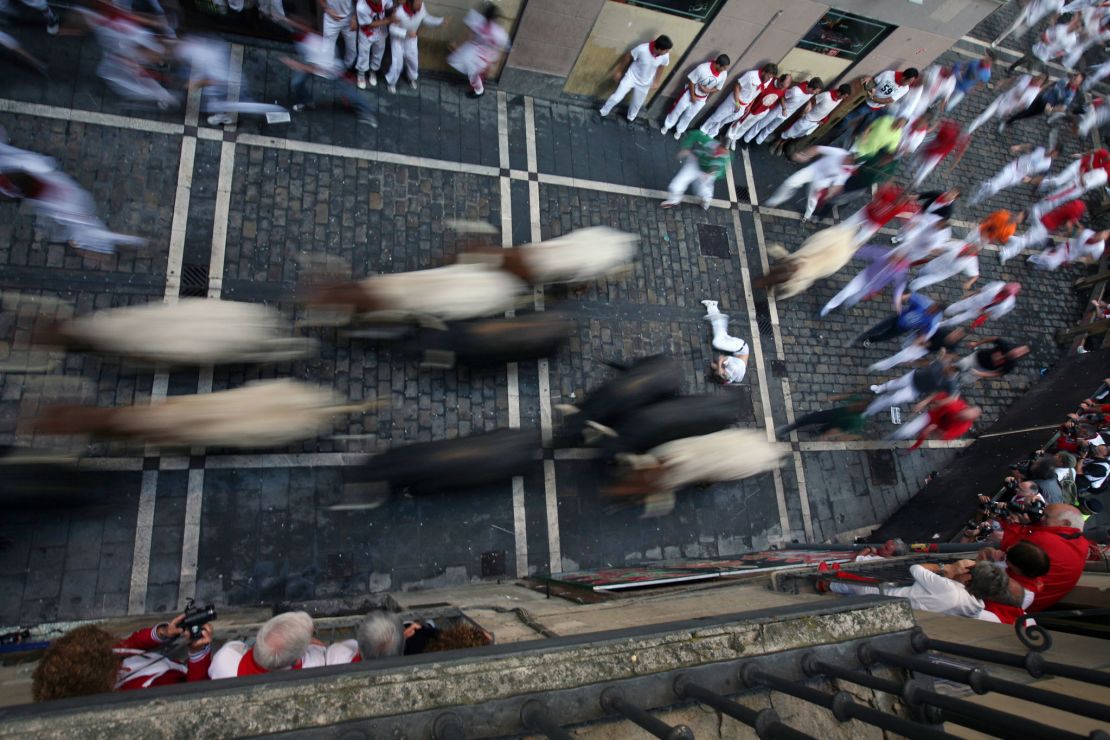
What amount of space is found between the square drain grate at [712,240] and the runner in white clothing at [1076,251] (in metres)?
8.26

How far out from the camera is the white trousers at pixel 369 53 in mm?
10164

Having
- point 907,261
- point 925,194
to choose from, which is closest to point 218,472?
point 907,261

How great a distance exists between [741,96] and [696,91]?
1.04 m

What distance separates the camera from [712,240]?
481 inches

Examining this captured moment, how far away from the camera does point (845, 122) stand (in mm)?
13758

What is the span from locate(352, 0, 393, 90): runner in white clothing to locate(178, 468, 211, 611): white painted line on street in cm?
707

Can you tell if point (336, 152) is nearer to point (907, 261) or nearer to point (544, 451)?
point (544, 451)

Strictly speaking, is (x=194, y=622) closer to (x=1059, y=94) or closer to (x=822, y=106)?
(x=822, y=106)

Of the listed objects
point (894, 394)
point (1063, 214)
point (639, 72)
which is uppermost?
point (639, 72)

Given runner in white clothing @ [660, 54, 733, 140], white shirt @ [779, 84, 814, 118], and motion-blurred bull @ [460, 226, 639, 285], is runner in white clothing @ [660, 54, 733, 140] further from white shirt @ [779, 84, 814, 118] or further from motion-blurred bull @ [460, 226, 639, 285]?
motion-blurred bull @ [460, 226, 639, 285]

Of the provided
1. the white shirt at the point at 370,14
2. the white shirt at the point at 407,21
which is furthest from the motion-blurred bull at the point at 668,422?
the white shirt at the point at 370,14

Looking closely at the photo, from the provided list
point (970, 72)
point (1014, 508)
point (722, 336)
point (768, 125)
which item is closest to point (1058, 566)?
point (1014, 508)

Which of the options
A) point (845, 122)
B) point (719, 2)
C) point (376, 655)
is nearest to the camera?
point (376, 655)

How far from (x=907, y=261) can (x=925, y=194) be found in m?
1.61
